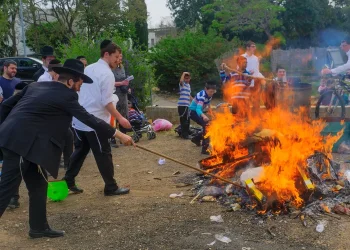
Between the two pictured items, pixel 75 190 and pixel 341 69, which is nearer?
pixel 75 190

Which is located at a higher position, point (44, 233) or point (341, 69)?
point (341, 69)

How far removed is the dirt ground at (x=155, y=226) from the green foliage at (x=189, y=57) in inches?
460

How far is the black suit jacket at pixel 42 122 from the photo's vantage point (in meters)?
4.17

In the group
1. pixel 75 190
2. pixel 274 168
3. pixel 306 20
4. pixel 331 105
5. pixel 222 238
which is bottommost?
pixel 75 190

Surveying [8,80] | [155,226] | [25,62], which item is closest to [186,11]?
[25,62]

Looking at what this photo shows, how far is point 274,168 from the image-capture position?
5242mm

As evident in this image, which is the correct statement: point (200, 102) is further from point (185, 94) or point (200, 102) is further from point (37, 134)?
point (37, 134)

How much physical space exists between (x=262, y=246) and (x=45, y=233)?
7.53 feet

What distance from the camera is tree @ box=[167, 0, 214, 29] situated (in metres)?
35.9

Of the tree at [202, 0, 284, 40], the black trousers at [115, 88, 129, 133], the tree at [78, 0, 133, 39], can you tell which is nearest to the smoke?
the tree at [202, 0, 284, 40]

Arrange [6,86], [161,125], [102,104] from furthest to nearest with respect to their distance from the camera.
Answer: [161,125], [6,86], [102,104]

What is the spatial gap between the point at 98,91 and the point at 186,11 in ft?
108

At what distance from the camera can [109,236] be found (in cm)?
448

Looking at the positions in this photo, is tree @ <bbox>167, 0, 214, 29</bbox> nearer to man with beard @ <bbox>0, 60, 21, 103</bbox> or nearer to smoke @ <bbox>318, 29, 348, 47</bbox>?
smoke @ <bbox>318, 29, 348, 47</bbox>
